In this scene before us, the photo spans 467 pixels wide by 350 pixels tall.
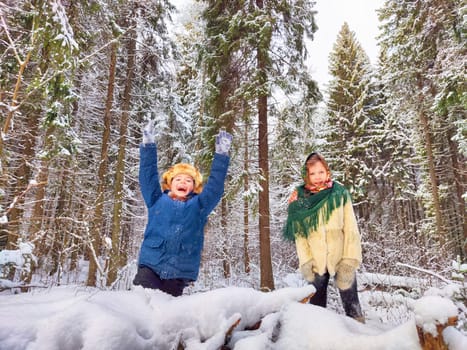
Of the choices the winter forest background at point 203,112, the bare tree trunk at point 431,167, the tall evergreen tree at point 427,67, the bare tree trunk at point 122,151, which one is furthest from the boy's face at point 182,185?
the bare tree trunk at point 431,167

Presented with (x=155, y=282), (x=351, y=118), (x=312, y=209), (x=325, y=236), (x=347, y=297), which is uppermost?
(x=351, y=118)

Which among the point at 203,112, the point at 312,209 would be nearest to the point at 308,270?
the point at 312,209

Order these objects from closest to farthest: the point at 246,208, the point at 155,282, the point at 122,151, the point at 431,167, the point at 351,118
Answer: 1. the point at 155,282
2. the point at 122,151
3. the point at 246,208
4. the point at 431,167
5. the point at 351,118

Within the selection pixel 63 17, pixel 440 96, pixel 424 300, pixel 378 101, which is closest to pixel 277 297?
pixel 424 300

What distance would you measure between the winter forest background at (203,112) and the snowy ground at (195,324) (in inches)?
106

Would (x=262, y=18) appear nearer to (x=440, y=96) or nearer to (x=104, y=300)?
(x=440, y=96)

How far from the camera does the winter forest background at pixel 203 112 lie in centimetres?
605

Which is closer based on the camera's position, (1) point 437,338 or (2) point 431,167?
(1) point 437,338

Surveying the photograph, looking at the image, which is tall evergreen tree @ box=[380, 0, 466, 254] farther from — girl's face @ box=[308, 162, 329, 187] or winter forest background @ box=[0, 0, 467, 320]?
girl's face @ box=[308, 162, 329, 187]

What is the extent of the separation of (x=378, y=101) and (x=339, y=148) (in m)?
4.20

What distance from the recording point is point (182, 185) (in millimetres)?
3215

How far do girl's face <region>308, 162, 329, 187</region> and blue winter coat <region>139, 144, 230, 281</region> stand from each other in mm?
975

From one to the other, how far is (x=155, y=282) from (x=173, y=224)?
1.79 feet

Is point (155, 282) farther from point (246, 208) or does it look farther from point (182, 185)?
point (246, 208)
